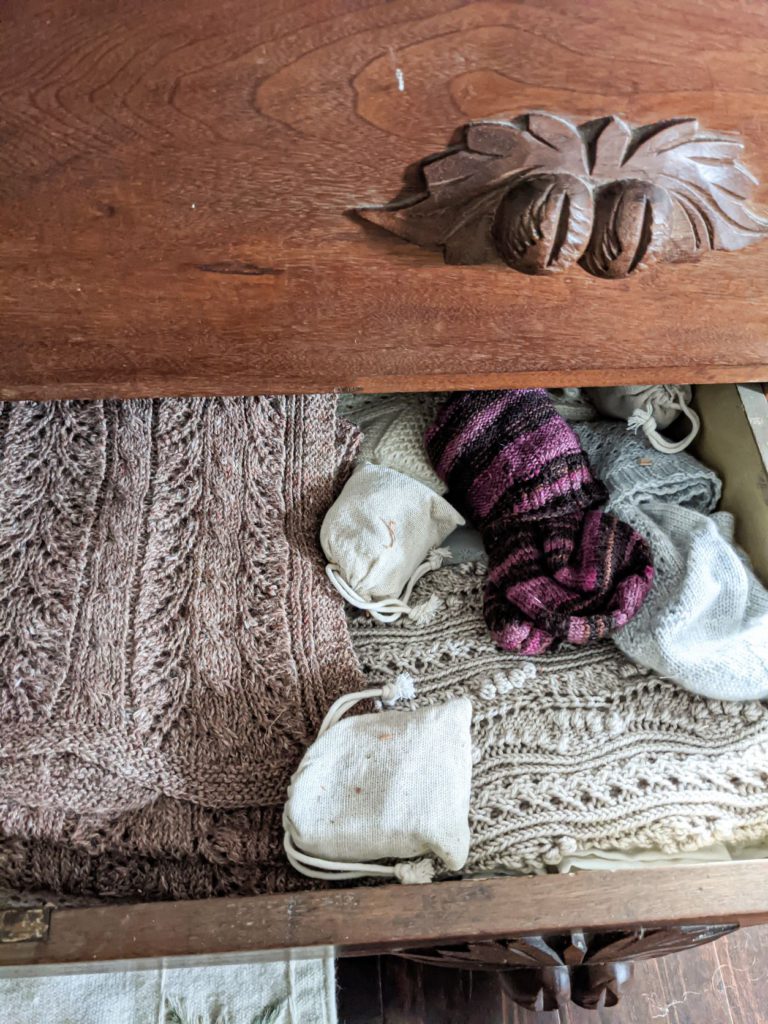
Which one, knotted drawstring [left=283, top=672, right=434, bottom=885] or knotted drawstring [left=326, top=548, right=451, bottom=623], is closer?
knotted drawstring [left=283, top=672, right=434, bottom=885]

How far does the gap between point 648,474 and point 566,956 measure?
0.42m

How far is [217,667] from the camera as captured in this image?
2.31 ft

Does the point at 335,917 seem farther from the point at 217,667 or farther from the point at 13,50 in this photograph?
the point at 13,50

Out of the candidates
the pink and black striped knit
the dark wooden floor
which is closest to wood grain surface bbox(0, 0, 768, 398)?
the pink and black striped knit

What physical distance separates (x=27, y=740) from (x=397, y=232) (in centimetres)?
47

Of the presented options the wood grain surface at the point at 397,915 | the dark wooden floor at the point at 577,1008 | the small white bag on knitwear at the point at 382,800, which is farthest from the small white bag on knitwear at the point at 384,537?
the dark wooden floor at the point at 577,1008

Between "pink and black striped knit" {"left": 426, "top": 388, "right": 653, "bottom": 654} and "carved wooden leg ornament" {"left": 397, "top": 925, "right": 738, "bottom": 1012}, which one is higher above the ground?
"pink and black striped knit" {"left": 426, "top": 388, "right": 653, "bottom": 654}

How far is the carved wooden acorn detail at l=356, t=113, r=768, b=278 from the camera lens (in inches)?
18.0

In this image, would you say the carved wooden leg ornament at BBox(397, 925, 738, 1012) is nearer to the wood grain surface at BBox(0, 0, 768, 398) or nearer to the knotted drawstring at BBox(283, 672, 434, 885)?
the knotted drawstring at BBox(283, 672, 434, 885)

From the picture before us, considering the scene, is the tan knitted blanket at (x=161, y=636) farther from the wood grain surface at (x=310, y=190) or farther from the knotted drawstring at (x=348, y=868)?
the wood grain surface at (x=310, y=190)

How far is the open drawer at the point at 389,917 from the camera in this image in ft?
1.79

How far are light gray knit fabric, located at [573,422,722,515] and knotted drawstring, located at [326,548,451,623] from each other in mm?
173

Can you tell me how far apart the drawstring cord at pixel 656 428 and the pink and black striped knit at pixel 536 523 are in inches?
2.9

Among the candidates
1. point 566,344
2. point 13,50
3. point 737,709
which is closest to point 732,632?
point 737,709
